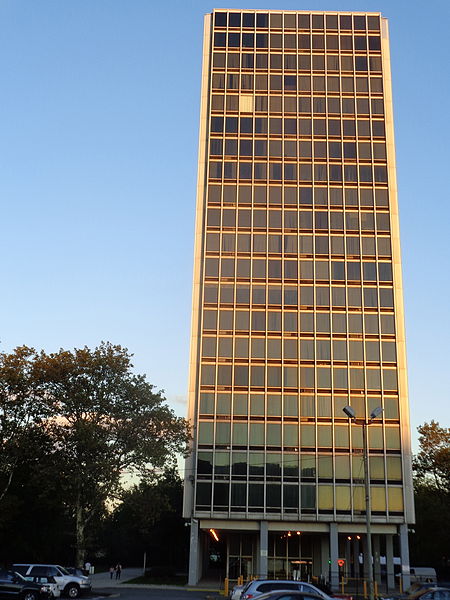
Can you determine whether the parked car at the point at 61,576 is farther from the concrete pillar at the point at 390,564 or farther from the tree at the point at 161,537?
the tree at the point at 161,537

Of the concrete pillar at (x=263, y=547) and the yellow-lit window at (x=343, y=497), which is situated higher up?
the yellow-lit window at (x=343, y=497)

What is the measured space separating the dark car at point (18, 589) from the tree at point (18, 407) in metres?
15.8

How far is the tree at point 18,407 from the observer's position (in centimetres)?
4788

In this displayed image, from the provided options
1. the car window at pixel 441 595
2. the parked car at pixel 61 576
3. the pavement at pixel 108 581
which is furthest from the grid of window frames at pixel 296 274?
the car window at pixel 441 595

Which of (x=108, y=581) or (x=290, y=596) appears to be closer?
(x=290, y=596)

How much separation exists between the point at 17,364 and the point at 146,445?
34.8 ft

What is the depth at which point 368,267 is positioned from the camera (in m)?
→ 65.9

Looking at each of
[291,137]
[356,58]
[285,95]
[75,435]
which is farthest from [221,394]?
[356,58]

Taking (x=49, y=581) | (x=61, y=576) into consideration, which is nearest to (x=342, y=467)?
(x=61, y=576)

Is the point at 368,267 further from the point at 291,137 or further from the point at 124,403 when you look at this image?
the point at 124,403

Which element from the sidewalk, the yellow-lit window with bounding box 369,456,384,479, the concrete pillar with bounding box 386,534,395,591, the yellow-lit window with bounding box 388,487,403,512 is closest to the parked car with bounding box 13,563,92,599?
the sidewalk

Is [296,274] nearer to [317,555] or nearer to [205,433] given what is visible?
[205,433]

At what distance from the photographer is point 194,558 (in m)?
58.6

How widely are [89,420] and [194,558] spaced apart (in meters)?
17.9
